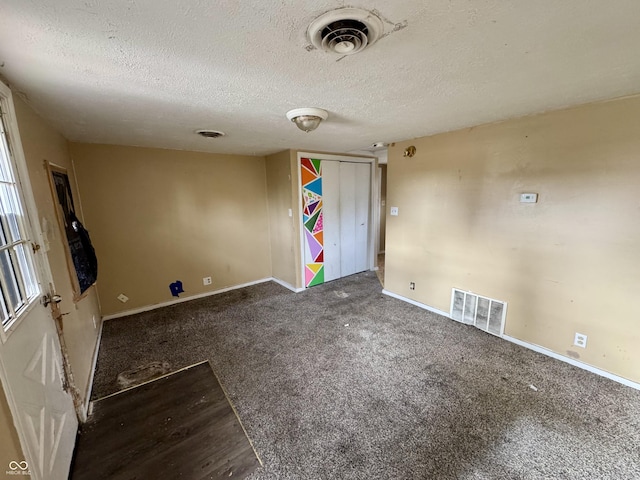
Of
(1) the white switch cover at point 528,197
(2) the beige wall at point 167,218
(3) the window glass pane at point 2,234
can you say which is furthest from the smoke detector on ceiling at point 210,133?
(1) the white switch cover at point 528,197

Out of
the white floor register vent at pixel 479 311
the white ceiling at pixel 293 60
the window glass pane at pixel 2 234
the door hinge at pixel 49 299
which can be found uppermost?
the white ceiling at pixel 293 60

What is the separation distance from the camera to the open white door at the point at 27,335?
1.02 m

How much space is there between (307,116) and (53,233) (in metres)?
2.03

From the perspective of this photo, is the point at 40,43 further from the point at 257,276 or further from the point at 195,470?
the point at 257,276

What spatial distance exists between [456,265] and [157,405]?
3.09 meters

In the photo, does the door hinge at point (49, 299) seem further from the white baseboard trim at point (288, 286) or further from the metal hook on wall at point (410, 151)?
the metal hook on wall at point (410, 151)

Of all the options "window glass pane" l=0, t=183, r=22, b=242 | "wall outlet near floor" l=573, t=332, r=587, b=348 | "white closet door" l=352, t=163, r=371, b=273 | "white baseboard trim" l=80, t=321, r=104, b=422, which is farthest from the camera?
"white closet door" l=352, t=163, r=371, b=273

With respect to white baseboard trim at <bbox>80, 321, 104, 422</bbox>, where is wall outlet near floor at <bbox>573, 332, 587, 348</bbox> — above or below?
above

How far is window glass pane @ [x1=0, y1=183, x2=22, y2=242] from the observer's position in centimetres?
124

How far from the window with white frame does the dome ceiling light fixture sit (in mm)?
1566

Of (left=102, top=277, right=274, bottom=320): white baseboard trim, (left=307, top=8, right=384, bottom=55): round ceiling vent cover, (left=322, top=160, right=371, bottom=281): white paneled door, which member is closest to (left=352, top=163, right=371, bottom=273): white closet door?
(left=322, top=160, right=371, bottom=281): white paneled door

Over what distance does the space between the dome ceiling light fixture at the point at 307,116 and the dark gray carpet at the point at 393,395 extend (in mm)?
2038

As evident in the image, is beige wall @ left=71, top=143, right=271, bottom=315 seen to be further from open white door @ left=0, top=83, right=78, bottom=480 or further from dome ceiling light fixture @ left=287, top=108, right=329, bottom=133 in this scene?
dome ceiling light fixture @ left=287, top=108, right=329, bottom=133

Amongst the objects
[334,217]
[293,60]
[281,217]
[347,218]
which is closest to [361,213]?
[347,218]
